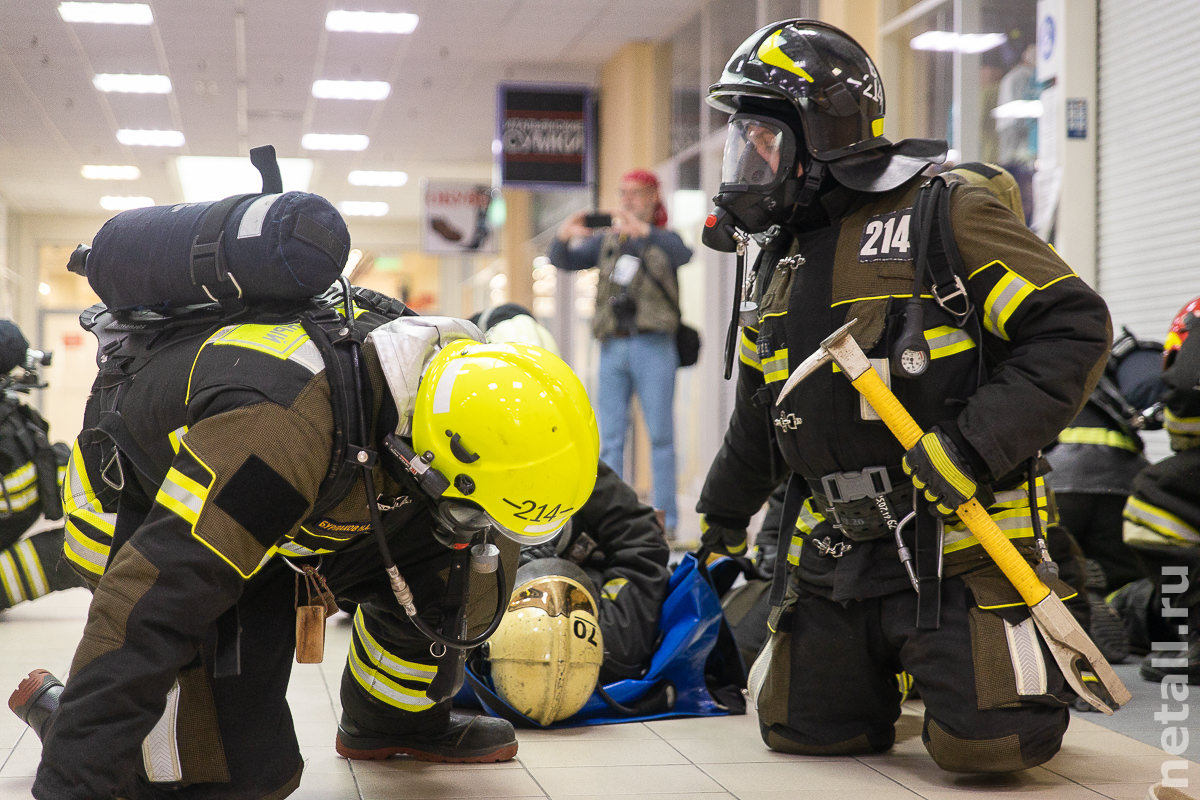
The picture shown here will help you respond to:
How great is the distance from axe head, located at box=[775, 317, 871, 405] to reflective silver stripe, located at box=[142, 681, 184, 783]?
1.46 metres

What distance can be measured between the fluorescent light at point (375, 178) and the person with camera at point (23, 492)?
1249 cm

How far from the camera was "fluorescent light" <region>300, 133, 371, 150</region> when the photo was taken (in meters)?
14.2

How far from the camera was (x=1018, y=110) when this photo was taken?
584cm

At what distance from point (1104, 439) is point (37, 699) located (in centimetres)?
339

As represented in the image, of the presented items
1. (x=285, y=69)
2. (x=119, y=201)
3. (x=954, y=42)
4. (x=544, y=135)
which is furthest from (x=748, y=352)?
(x=119, y=201)

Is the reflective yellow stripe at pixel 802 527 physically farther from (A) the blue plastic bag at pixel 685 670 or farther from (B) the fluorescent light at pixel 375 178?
(B) the fluorescent light at pixel 375 178

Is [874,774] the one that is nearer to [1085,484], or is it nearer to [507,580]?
[507,580]

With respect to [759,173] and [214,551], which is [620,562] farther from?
[214,551]

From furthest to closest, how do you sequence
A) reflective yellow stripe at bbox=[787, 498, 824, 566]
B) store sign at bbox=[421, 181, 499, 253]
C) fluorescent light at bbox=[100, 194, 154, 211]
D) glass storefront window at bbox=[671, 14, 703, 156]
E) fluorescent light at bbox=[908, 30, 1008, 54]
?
fluorescent light at bbox=[100, 194, 154, 211], store sign at bbox=[421, 181, 499, 253], glass storefront window at bbox=[671, 14, 703, 156], fluorescent light at bbox=[908, 30, 1008, 54], reflective yellow stripe at bbox=[787, 498, 824, 566]

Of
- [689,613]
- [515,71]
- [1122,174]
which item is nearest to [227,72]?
[515,71]

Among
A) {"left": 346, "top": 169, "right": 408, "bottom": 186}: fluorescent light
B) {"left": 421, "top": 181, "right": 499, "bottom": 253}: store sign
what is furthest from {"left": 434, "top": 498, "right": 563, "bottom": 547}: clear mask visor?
{"left": 346, "top": 169, "right": 408, "bottom": 186}: fluorescent light

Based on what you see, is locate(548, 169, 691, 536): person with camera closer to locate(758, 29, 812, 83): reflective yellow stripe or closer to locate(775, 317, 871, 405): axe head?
locate(758, 29, 812, 83): reflective yellow stripe

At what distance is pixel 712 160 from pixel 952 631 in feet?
23.2

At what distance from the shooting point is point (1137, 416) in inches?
161
